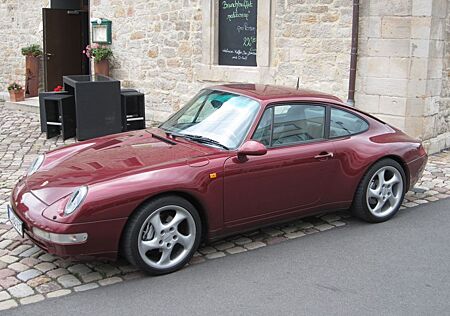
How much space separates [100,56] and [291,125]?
28.8ft

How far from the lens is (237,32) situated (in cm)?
1087

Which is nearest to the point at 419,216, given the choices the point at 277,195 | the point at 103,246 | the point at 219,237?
the point at 277,195

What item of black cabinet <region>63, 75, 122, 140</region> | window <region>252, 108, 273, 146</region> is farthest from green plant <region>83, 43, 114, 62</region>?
window <region>252, 108, 273, 146</region>

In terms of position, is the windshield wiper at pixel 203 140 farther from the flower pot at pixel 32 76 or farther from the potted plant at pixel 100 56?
the flower pot at pixel 32 76

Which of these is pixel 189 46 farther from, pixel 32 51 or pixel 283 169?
pixel 283 169

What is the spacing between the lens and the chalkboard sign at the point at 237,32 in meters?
10.6

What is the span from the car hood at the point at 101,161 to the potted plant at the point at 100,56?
804 cm

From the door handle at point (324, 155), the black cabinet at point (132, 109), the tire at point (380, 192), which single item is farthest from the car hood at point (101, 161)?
the black cabinet at point (132, 109)

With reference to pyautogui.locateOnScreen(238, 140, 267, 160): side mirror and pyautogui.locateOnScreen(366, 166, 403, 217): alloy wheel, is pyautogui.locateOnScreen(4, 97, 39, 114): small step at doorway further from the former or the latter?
pyautogui.locateOnScreen(238, 140, 267, 160): side mirror

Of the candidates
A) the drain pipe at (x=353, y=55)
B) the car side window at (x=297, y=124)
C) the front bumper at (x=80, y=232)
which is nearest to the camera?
the front bumper at (x=80, y=232)

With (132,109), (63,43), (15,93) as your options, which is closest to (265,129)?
(132,109)

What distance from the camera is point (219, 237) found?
4770 millimetres

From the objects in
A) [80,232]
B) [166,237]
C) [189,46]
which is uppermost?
[189,46]

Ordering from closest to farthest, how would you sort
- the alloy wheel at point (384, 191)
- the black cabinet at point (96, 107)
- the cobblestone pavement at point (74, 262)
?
the cobblestone pavement at point (74, 262)
the alloy wheel at point (384, 191)
the black cabinet at point (96, 107)
